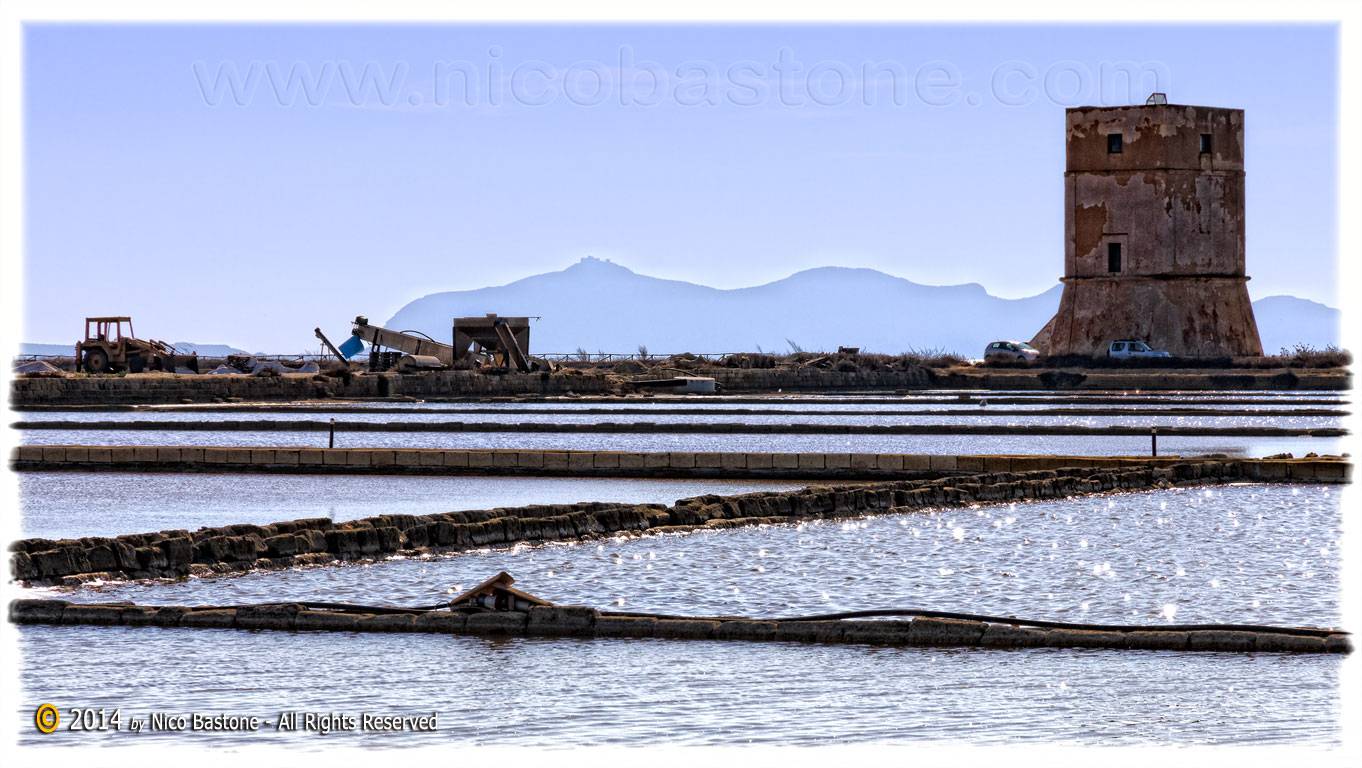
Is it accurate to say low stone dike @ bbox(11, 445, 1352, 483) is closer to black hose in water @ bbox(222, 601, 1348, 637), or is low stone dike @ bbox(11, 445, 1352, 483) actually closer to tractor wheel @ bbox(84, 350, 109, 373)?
black hose in water @ bbox(222, 601, 1348, 637)

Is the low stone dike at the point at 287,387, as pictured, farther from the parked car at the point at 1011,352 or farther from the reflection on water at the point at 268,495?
the reflection on water at the point at 268,495

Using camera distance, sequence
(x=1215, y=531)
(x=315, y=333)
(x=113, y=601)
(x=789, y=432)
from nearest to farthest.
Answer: (x=113, y=601), (x=1215, y=531), (x=789, y=432), (x=315, y=333)

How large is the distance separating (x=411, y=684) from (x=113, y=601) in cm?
247

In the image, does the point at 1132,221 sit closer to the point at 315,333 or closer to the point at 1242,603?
the point at 315,333

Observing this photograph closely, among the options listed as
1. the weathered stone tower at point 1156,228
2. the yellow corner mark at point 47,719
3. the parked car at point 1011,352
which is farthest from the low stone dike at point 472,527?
the parked car at point 1011,352

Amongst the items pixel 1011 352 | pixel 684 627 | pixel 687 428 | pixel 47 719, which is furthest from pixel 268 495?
pixel 1011 352

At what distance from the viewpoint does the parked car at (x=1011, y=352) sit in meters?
48.0

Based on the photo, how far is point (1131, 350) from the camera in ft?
148

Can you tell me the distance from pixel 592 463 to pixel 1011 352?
3175cm

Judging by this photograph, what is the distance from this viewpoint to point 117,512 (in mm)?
14156

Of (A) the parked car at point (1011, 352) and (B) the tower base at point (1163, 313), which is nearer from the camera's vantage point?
(B) the tower base at point (1163, 313)

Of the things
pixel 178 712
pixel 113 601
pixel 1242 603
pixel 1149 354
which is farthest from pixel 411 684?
pixel 1149 354

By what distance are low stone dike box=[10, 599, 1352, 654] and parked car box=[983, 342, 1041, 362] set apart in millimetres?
39831

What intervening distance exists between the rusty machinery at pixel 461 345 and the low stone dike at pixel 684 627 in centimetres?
3231
